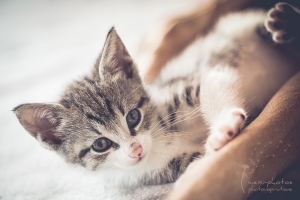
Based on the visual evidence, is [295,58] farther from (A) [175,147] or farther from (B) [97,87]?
(B) [97,87]

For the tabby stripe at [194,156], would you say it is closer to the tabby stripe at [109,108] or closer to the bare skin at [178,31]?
the tabby stripe at [109,108]

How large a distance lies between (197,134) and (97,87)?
0.37m

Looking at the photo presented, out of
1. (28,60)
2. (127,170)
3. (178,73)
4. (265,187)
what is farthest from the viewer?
(28,60)

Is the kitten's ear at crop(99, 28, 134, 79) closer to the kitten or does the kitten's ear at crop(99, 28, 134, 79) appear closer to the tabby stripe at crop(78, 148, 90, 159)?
the kitten

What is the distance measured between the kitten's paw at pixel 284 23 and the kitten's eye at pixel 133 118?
593mm

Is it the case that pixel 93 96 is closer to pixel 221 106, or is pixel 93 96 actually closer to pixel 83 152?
pixel 83 152

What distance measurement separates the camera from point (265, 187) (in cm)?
58

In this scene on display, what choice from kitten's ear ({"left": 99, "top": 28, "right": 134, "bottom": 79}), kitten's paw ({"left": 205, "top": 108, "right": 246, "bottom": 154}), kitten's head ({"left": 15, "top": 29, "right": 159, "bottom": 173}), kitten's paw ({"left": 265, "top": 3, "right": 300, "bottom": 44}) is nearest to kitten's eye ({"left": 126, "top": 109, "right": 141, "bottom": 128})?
kitten's head ({"left": 15, "top": 29, "right": 159, "bottom": 173})

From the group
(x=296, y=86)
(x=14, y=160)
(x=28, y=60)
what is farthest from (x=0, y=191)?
(x=296, y=86)

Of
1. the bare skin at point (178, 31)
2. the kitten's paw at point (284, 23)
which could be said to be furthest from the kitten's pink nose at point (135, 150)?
the kitten's paw at point (284, 23)

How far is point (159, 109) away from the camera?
963mm

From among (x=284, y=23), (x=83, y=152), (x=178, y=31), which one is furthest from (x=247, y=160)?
(x=178, y=31)

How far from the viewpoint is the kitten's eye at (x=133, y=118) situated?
843mm

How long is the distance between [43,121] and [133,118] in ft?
0.89
